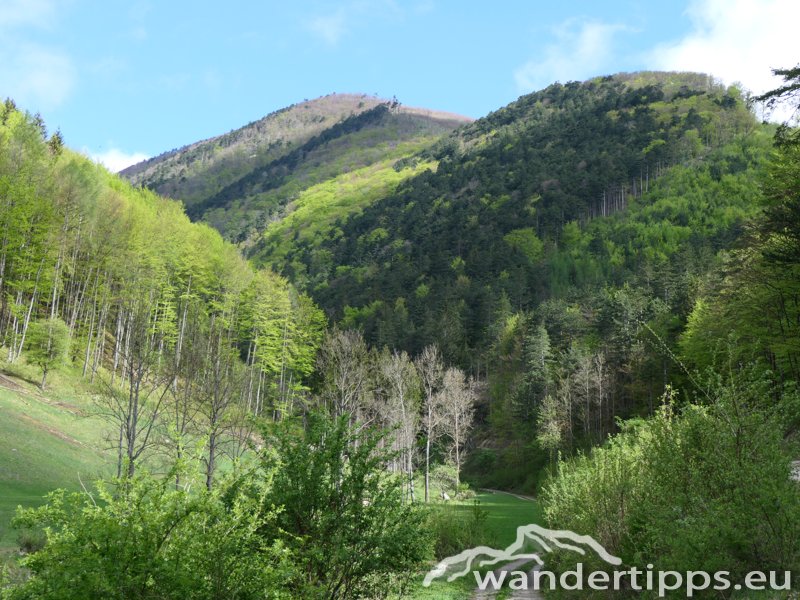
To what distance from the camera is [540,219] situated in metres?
126

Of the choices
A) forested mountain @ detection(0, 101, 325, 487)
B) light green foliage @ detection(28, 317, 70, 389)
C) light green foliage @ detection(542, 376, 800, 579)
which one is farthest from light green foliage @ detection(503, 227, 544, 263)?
light green foliage @ detection(542, 376, 800, 579)

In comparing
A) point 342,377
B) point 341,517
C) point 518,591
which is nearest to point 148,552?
point 341,517

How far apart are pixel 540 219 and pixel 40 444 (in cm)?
11295

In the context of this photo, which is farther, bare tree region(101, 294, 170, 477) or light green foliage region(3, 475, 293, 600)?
bare tree region(101, 294, 170, 477)

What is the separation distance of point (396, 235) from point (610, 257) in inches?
2285

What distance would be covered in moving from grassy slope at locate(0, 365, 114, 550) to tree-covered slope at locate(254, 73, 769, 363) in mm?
51810

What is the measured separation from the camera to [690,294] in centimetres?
4928

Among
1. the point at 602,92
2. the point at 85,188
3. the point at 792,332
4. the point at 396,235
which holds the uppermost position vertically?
the point at 602,92

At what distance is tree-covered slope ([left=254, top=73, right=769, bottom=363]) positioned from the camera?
92.2 metres

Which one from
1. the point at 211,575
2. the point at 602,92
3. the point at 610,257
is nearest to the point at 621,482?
the point at 211,575

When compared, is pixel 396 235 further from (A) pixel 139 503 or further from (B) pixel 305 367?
(A) pixel 139 503

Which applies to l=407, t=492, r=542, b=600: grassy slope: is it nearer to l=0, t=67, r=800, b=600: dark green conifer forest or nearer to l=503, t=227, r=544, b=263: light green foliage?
l=0, t=67, r=800, b=600: dark green conifer forest

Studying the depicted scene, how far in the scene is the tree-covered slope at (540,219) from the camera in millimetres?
92188

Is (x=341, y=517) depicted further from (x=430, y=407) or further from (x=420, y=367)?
(x=420, y=367)
